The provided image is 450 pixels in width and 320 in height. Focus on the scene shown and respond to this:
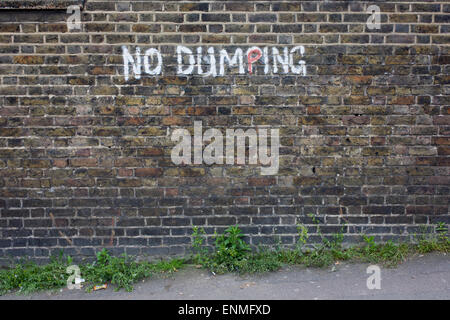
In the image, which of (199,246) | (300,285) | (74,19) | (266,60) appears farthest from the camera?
(199,246)

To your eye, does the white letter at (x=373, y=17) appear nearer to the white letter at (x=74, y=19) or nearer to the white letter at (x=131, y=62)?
the white letter at (x=131, y=62)

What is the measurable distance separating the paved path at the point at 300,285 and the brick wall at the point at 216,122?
1.27 feet

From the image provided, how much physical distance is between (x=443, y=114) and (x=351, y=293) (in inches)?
78.4

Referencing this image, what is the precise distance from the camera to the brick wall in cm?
398

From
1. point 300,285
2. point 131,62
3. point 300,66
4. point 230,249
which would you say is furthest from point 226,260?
point 131,62

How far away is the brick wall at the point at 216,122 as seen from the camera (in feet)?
13.0

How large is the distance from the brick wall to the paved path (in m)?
0.39

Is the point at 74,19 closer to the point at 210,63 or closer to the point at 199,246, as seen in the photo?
the point at 210,63

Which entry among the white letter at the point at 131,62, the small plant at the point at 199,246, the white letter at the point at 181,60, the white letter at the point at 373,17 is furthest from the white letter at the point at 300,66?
the small plant at the point at 199,246

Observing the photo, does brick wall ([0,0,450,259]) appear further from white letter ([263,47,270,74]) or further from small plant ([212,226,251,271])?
small plant ([212,226,251,271])

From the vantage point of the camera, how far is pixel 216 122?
4078 mm

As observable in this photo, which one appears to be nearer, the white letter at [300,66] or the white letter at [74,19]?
the white letter at [74,19]

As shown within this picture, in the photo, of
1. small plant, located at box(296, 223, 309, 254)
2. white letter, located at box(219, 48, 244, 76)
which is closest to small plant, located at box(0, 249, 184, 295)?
small plant, located at box(296, 223, 309, 254)

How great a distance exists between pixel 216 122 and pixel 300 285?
1710mm
